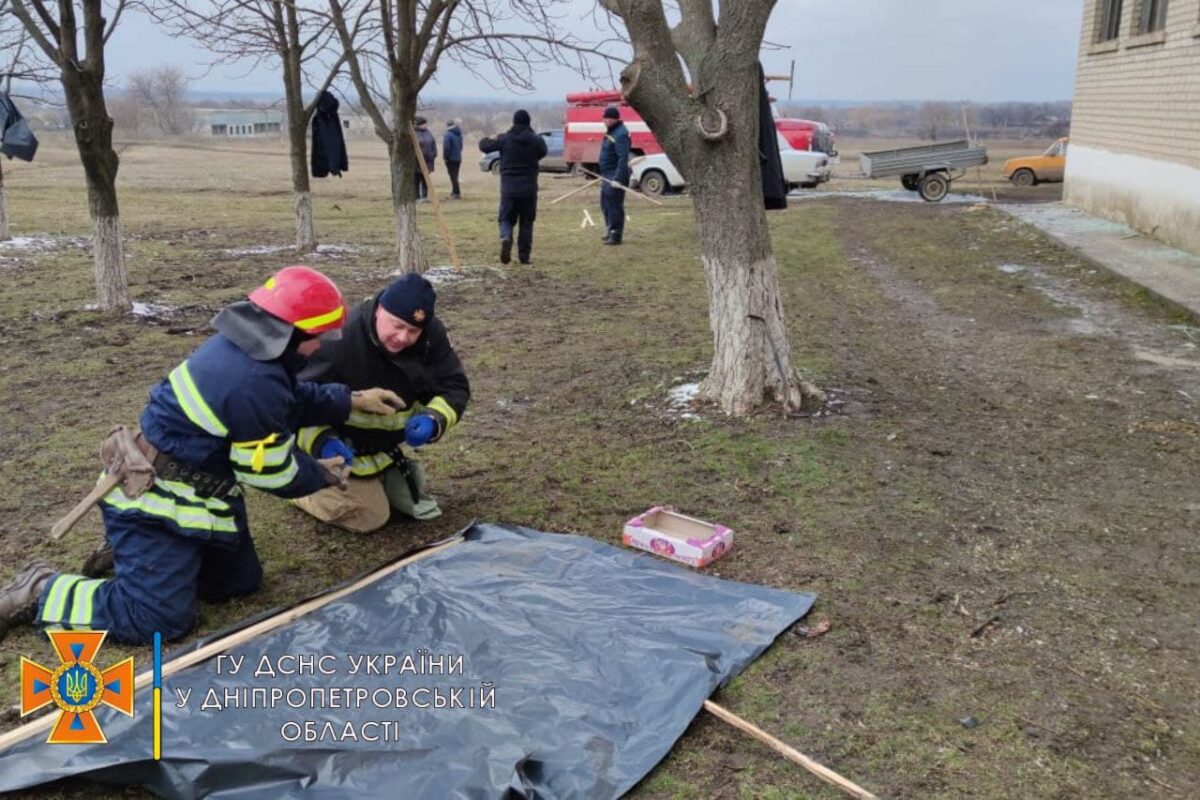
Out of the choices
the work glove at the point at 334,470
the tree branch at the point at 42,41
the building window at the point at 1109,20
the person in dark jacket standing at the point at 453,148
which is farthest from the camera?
the person in dark jacket standing at the point at 453,148

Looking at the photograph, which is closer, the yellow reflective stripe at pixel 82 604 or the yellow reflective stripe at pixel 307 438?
the yellow reflective stripe at pixel 82 604

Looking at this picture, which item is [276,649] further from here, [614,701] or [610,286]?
[610,286]

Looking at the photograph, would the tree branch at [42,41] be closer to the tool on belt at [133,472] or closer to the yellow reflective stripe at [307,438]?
the yellow reflective stripe at [307,438]

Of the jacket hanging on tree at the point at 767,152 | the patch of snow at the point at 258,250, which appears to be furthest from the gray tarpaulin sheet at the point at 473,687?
the patch of snow at the point at 258,250

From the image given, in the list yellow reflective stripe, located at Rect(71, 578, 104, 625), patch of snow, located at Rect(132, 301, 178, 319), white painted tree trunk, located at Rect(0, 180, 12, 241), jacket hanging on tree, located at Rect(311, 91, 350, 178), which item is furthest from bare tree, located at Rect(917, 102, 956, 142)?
yellow reflective stripe, located at Rect(71, 578, 104, 625)

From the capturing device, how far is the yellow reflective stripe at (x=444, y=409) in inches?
159

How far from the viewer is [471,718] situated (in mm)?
2736

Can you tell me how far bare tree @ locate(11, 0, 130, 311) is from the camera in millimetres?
7602

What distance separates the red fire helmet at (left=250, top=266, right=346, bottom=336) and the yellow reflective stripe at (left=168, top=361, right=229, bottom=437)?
347 millimetres

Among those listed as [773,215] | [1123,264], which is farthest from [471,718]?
[773,215]

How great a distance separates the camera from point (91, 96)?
25.2ft

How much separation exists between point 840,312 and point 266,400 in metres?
6.54

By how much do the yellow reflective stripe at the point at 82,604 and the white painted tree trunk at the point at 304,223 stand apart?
888cm

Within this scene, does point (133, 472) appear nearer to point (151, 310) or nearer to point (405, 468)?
point (405, 468)
